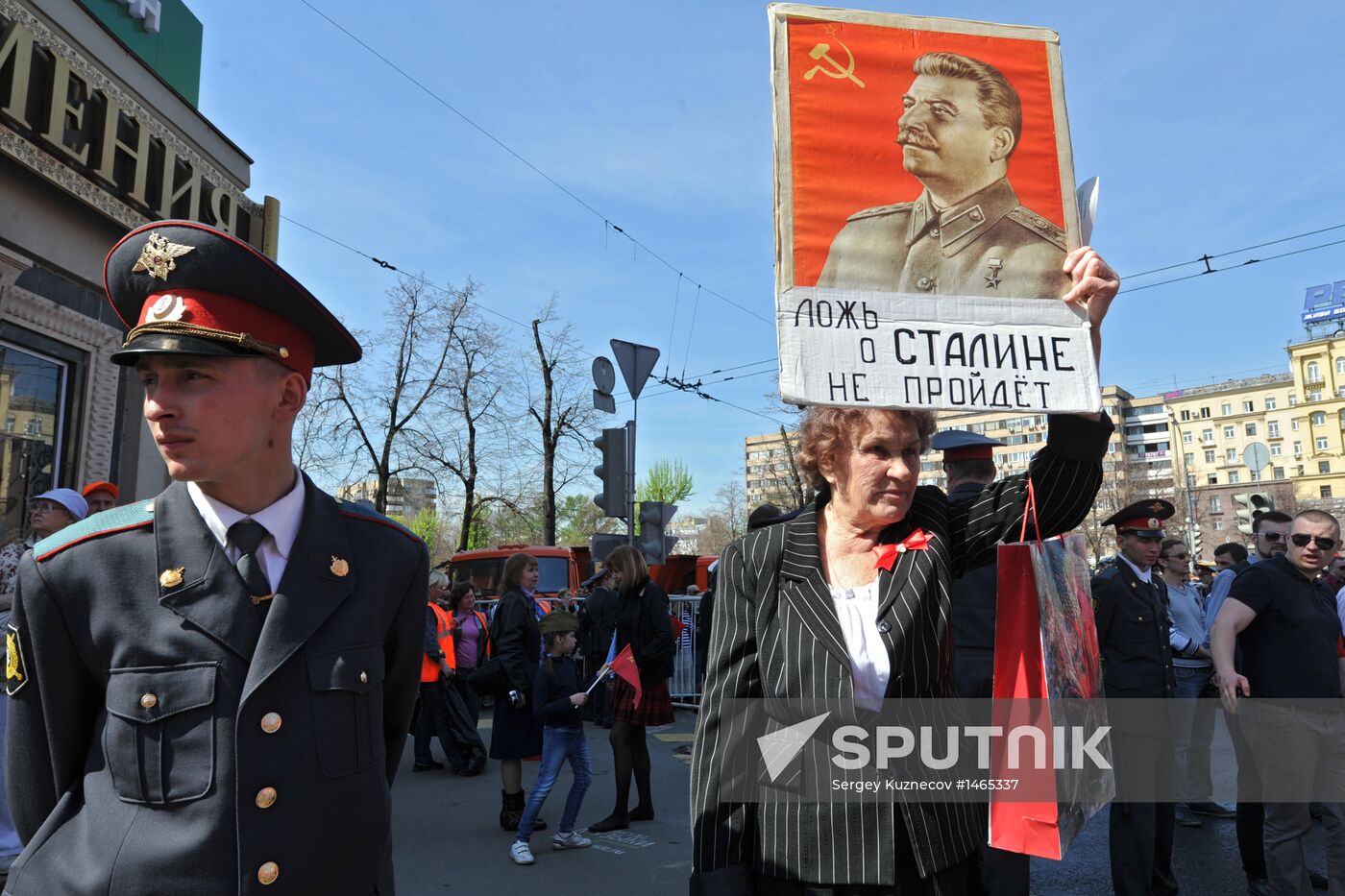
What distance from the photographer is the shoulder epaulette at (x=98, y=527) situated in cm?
173

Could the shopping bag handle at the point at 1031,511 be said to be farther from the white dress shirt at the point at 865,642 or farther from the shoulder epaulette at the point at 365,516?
the shoulder epaulette at the point at 365,516

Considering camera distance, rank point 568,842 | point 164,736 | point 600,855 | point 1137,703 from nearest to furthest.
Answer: point 164,736
point 1137,703
point 600,855
point 568,842

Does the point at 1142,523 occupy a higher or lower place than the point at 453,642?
higher

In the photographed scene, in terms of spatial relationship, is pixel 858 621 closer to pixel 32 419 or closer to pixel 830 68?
pixel 830 68

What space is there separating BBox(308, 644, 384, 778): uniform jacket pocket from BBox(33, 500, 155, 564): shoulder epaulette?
44 cm

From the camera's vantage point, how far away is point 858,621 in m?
2.37

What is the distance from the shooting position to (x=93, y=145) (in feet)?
27.5

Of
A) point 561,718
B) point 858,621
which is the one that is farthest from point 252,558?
point 561,718

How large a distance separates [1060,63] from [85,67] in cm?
885

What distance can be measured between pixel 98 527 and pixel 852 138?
200 cm

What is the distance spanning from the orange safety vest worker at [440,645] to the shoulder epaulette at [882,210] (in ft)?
25.5

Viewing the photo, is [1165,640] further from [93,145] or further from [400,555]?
[93,145]

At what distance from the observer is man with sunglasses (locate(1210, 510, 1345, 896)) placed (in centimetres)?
468

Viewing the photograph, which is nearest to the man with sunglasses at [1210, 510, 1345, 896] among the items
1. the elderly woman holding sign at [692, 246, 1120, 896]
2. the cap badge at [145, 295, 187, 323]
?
the elderly woman holding sign at [692, 246, 1120, 896]
